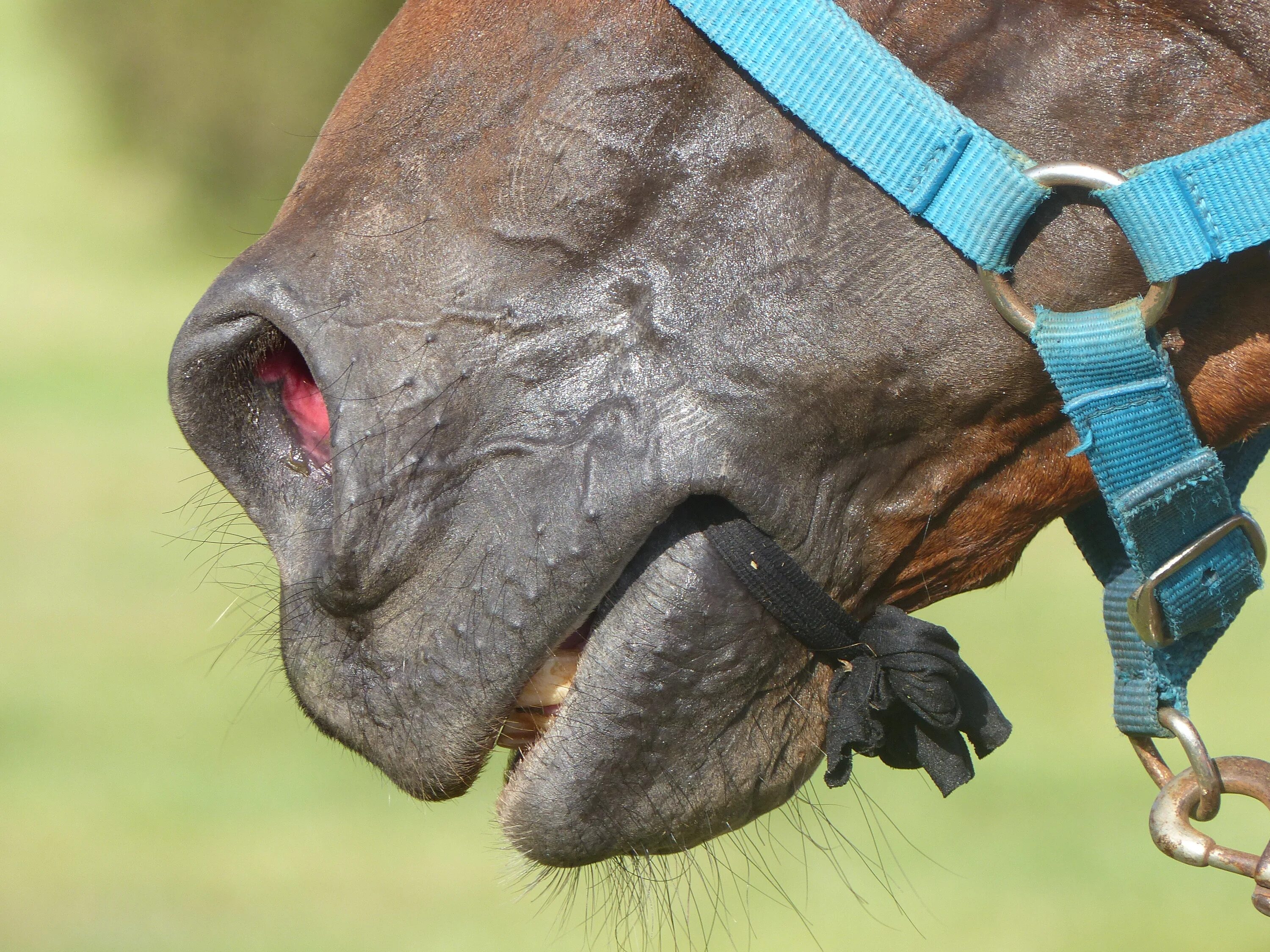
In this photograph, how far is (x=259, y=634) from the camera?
1.15 m

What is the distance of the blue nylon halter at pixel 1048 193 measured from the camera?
923 mm

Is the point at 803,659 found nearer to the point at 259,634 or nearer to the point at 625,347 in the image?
the point at 625,347

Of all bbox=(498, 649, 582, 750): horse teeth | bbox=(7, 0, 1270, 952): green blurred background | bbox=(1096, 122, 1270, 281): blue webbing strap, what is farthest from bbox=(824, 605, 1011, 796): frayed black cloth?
bbox=(1096, 122, 1270, 281): blue webbing strap

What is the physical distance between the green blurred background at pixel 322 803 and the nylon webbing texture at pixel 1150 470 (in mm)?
326

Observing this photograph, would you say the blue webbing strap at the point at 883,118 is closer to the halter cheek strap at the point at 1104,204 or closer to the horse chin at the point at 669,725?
the halter cheek strap at the point at 1104,204

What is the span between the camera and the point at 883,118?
3.06 feet

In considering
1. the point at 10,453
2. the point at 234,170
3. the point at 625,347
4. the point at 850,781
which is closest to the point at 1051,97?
the point at 625,347

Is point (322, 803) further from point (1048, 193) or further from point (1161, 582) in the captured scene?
point (1048, 193)

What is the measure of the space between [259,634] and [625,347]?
1.50 feet

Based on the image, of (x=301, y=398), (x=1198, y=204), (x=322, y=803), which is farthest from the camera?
(x=322, y=803)

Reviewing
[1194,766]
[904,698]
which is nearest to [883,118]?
[904,698]

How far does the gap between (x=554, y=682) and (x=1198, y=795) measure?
0.55 meters

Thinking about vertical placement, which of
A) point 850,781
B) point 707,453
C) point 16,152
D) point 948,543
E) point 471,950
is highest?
point 16,152

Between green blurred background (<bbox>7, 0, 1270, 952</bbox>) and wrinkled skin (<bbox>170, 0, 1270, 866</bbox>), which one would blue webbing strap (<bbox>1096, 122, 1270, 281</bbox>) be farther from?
green blurred background (<bbox>7, 0, 1270, 952</bbox>)
